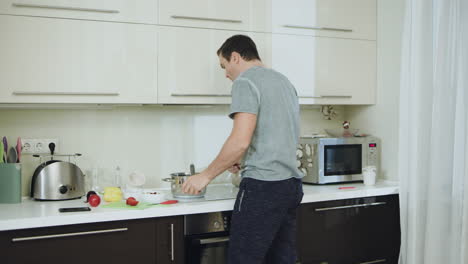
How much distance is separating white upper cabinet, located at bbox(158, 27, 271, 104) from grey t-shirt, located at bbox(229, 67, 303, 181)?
0.53 m

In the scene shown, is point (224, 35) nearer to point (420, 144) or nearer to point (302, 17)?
point (302, 17)

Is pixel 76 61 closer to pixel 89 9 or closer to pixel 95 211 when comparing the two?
pixel 89 9

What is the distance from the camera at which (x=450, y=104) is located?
2.30 metres

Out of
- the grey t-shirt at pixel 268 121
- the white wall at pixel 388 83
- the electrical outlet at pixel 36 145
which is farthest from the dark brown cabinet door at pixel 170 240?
the white wall at pixel 388 83

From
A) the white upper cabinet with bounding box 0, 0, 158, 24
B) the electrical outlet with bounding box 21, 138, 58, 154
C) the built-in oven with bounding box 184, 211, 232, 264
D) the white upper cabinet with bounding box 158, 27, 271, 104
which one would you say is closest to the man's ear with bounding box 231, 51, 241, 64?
the white upper cabinet with bounding box 158, 27, 271, 104

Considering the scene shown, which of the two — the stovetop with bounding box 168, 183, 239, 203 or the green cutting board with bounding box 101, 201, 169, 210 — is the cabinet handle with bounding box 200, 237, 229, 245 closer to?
the stovetop with bounding box 168, 183, 239, 203

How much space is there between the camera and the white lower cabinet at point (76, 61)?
2.12m

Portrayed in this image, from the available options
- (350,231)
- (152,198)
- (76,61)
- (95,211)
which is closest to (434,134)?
(350,231)

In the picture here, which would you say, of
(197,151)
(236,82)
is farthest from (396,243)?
(236,82)

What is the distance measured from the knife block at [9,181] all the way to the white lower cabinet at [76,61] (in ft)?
1.02

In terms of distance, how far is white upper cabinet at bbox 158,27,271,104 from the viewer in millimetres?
2393

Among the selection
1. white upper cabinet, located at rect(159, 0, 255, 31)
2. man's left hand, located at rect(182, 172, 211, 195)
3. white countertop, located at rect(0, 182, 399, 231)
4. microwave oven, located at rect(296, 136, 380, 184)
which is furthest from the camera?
microwave oven, located at rect(296, 136, 380, 184)

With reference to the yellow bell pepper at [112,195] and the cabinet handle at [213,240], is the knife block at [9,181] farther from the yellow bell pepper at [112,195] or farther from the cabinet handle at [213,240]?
the cabinet handle at [213,240]

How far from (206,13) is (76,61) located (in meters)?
0.71
